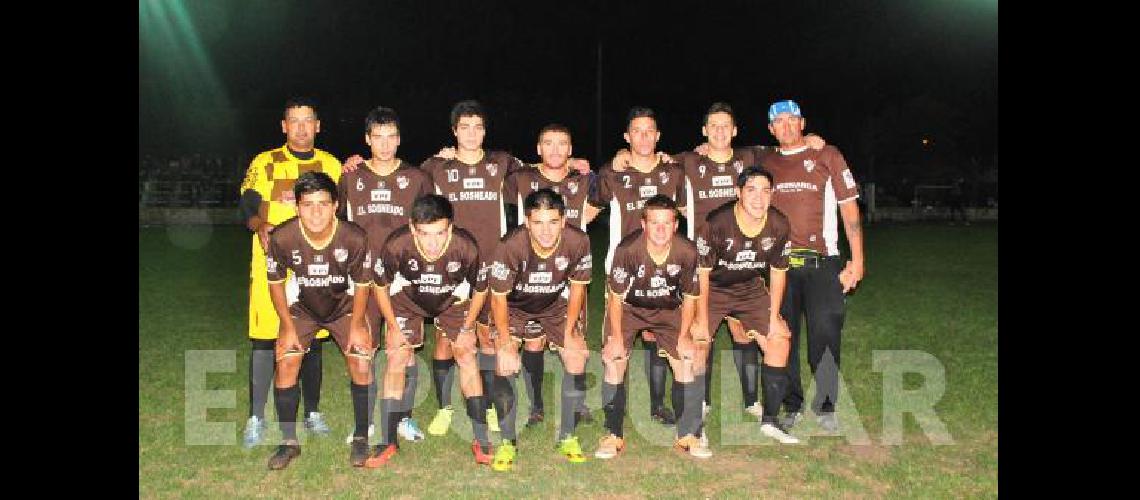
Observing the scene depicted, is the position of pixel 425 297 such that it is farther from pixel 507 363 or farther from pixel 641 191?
pixel 641 191

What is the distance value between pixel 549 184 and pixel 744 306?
1635 millimetres

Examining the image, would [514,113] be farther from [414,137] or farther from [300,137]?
[300,137]

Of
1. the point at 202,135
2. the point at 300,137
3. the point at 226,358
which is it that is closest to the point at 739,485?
the point at 300,137

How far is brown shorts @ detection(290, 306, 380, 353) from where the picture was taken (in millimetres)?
5527

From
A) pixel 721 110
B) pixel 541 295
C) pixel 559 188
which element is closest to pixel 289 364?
pixel 541 295

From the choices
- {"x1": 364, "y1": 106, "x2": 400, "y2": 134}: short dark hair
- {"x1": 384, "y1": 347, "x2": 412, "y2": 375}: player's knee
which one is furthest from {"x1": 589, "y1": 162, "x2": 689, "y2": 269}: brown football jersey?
{"x1": 384, "y1": 347, "x2": 412, "y2": 375}: player's knee

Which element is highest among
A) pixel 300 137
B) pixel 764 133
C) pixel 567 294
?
pixel 764 133

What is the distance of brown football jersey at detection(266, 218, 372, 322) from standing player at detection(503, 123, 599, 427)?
4.07ft

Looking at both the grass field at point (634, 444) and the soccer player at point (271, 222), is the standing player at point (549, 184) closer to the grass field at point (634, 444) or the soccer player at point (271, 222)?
the grass field at point (634, 444)

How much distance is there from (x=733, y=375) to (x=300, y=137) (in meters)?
4.24

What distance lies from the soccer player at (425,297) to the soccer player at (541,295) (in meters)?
0.14

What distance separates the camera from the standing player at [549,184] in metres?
6.08

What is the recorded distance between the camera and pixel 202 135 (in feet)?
132

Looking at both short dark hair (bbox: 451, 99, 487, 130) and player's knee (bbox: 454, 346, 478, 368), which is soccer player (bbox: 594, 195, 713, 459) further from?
short dark hair (bbox: 451, 99, 487, 130)
